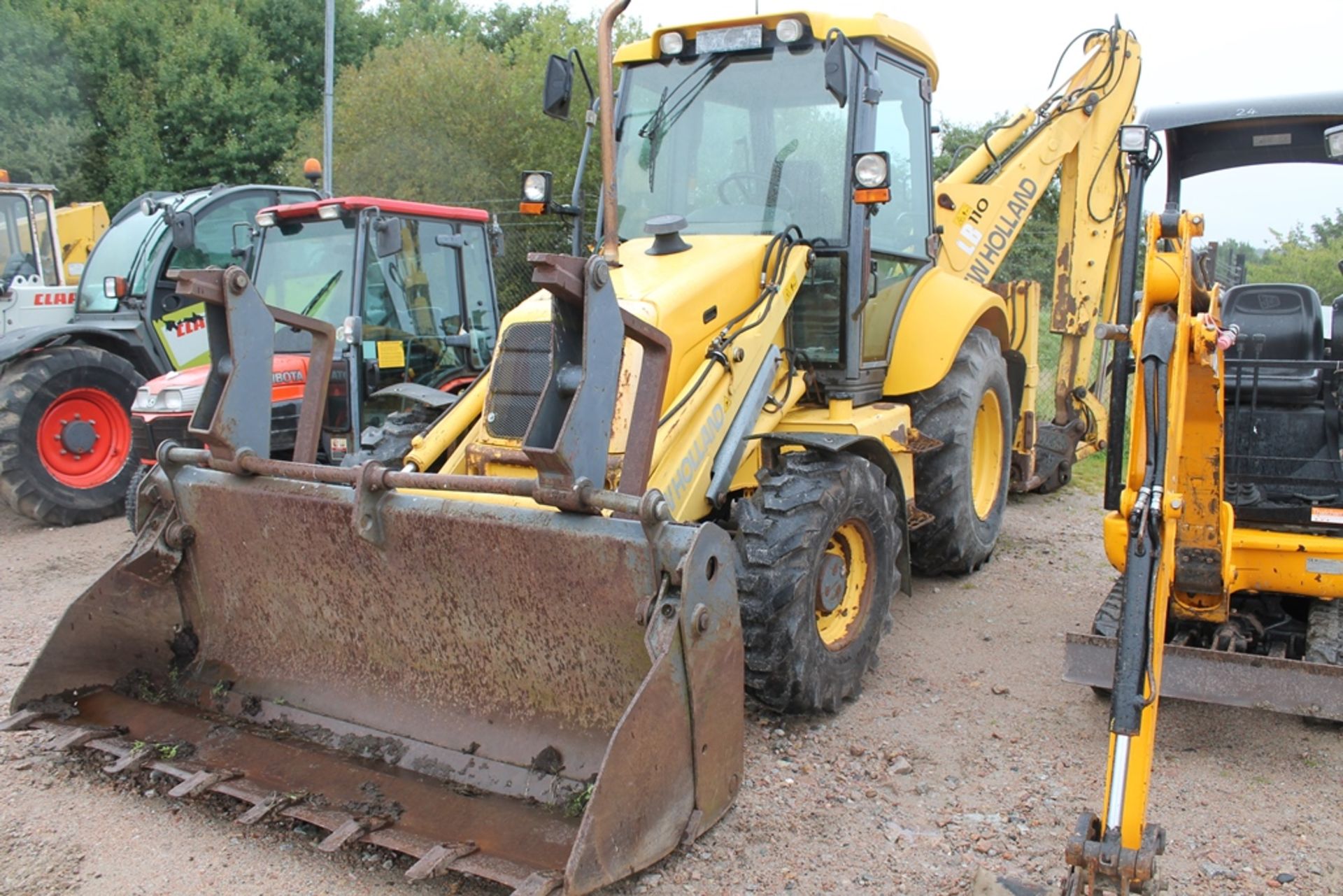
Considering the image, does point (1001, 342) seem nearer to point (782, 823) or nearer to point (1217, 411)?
point (1217, 411)

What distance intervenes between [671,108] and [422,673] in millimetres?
2944

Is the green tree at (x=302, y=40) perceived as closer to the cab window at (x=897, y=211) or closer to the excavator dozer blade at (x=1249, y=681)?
the cab window at (x=897, y=211)

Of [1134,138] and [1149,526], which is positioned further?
[1134,138]

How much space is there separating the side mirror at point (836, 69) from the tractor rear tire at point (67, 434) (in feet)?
→ 19.5

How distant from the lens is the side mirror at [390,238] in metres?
7.12

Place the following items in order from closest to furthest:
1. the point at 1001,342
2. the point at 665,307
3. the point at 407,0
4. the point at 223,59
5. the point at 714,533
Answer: the point at 714,533
the point at 665,307
the point at 1001,342
the point at 223,59
the point at 407,0

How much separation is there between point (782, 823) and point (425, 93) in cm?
1472

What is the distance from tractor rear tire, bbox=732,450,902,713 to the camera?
4.09 m

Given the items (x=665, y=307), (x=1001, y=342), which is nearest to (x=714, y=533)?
(x=665, y=307)

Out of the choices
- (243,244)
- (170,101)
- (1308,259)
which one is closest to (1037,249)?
(1308,259)

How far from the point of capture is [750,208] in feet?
17.2

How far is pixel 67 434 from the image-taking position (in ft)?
28.7

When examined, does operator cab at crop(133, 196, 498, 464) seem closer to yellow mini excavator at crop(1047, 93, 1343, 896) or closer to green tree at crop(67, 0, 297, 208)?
yellow mini excavator at crop(1047, 93, 1343, 896)

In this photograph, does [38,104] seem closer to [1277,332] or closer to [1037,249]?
[1037,249]
